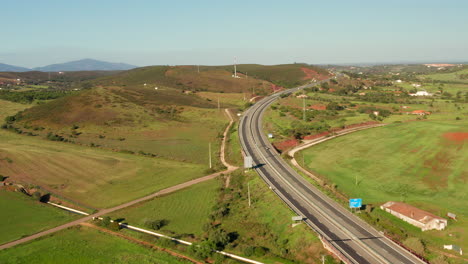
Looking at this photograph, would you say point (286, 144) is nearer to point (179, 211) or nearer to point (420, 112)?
point (179, 211)

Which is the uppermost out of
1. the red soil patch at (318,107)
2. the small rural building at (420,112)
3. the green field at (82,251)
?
the red soil patch at (318,107)

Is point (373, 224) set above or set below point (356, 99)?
below

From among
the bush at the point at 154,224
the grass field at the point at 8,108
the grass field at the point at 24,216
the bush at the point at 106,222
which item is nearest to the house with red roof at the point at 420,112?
the bush at the point at 154,224

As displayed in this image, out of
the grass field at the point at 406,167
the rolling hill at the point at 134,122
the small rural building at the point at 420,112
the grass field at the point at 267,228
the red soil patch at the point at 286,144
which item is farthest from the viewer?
the small rural building at the point at 420,112

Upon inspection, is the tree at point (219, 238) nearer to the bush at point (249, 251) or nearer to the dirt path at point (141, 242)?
the bush at point (249, 251)

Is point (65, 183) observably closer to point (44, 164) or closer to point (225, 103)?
point (44, 164)

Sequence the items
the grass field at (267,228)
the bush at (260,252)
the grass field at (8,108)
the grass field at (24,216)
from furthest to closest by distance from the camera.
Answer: the grass field at (8,108)
the grass field at (24,216)
the bush at (260,252)
the grass field at (267,228)

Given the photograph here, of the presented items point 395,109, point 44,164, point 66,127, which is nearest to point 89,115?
point 66,127

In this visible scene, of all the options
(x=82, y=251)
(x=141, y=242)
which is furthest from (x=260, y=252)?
(x=82, y=251)
